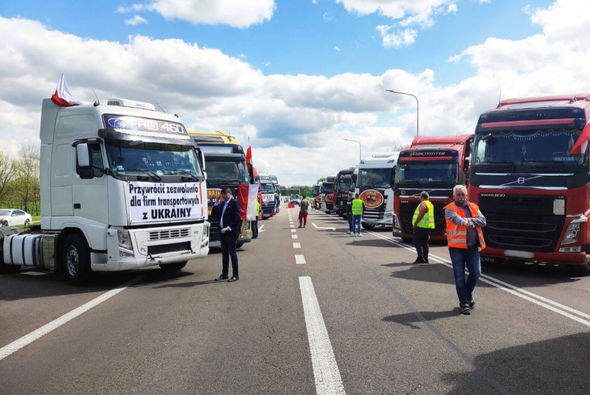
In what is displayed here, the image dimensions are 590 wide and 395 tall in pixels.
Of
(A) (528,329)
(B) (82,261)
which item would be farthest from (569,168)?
(B) (82,261)

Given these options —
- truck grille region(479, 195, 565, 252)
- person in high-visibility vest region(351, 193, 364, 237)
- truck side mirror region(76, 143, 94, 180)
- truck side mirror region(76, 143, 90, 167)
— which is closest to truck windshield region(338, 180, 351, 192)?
person in high-visibility vest region(351, 193, 364, 237)

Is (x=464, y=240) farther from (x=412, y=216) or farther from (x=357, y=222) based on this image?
(x=357, y=222)

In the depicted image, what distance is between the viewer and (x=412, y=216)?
53.2 feet

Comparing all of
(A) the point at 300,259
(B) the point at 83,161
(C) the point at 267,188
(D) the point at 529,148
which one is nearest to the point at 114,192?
(B) the point at 83,161

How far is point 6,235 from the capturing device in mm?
10680

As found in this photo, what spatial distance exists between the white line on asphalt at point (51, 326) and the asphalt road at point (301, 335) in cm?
7

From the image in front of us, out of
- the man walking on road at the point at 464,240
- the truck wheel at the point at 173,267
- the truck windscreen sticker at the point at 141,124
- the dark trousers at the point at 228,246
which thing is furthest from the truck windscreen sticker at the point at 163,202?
the man walking on road at the point at 464,240

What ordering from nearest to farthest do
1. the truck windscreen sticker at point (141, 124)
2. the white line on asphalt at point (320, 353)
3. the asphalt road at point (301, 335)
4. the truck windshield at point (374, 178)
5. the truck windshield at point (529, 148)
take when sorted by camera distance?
the white line on asphalt at point (320, 353) → the asphalt road at point (301, 335) → the truck windscreen sticker at point (141, 124) → the truck windshield at point (529, 148) → the truck windshield at point (374, 178)

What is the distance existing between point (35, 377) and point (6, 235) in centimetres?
777

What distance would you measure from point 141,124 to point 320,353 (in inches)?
238

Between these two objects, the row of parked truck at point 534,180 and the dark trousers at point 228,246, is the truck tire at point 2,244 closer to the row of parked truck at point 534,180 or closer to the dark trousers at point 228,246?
the dark trousers at point 228,246

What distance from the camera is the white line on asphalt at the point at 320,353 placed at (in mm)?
3867

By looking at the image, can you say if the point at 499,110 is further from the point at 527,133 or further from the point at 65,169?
the point at 65,169

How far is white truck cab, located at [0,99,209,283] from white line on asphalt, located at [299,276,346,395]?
10.6ft
